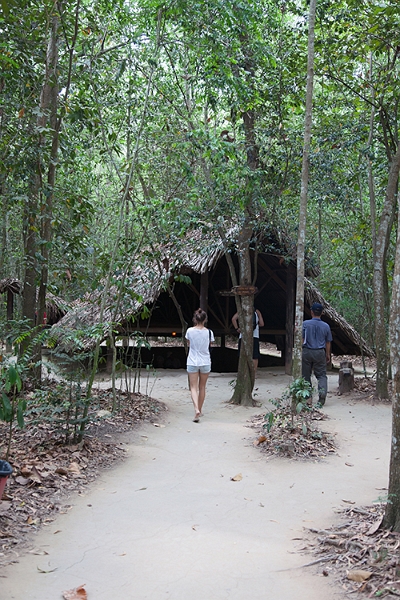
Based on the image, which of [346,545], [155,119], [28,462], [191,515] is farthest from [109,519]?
[155,119]

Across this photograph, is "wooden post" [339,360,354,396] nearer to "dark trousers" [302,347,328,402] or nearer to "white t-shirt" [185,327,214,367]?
"dark trousers" [302,347,328,402]

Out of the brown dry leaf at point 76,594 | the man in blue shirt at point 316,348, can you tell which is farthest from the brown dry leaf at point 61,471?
the man in blue shirt at point 316,348

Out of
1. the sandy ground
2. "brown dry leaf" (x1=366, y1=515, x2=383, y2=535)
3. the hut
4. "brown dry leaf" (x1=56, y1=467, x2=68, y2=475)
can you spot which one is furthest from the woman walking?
"brown dry leaf" (x1=366, y1=515, x2=383, y2=535)

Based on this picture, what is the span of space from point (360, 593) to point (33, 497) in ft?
8.58

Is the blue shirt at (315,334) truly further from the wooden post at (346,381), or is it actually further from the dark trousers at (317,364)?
the wooden post at (346,381)

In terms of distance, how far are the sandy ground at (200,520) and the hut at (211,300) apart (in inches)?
95.8

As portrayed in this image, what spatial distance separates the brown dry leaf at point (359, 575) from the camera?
289 centimetres

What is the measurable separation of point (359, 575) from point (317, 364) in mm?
5653

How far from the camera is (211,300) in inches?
625

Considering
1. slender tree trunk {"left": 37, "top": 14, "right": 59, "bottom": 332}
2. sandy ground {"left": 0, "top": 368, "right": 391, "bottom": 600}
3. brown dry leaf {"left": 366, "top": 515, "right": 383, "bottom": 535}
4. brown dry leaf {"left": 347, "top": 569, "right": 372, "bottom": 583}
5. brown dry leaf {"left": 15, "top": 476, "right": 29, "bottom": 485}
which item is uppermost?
slender tree trunk {"left": 37, "top": 14, "right": 59, "bottom": 332}

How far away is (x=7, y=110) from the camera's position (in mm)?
7555

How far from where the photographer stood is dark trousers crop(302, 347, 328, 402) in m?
8.37

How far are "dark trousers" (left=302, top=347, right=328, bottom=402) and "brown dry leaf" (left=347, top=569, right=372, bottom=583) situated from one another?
5517 mm

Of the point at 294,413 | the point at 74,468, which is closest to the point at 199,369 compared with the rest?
the point at 294,413
